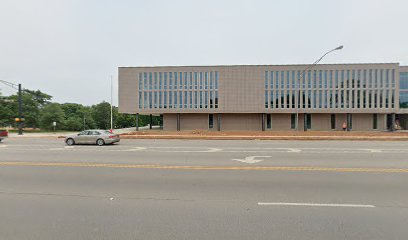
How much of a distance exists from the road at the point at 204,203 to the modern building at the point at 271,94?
31.5 m

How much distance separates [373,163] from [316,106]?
31.9 m

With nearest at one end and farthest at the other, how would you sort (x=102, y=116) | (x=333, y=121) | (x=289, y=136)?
1. (x=289, y=136)
2. (x=333, y=121)
3. (x=102, y=116)

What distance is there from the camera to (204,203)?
14.3 feet

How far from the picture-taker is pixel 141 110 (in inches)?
1528

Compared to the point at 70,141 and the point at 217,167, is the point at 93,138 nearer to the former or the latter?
the point at 70,141

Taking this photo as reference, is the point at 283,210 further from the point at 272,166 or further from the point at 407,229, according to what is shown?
the point at 272,166

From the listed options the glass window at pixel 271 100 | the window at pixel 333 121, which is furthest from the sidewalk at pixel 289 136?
the glass window at pixel 271 100

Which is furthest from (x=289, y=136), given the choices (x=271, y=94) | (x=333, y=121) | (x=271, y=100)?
(x=333, y=121)

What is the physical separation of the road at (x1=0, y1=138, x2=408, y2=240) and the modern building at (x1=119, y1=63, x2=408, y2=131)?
31467 mm

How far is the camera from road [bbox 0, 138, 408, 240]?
3.28 meters

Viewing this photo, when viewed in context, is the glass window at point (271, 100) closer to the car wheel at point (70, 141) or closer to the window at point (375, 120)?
the window at point (375, 120)

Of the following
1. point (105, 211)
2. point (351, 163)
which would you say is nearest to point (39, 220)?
point (105, 211)

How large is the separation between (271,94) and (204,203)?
36242mm

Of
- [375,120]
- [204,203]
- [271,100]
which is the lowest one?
[204,203]
